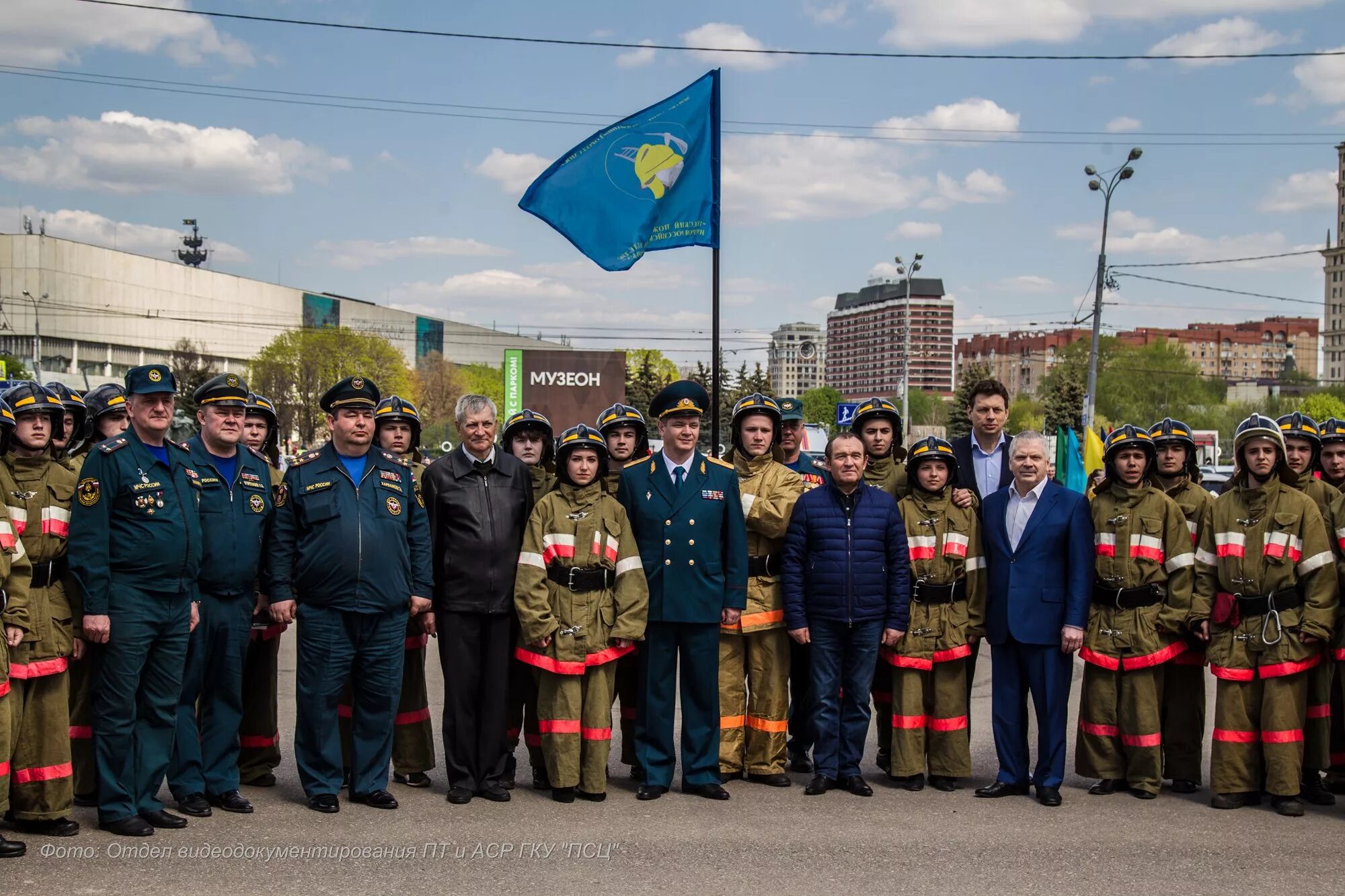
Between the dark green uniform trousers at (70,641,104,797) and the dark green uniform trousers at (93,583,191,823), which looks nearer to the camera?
the dark green uniform trousers at (93,583,191,823)

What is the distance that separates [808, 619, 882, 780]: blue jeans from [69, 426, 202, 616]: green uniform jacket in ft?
11.0

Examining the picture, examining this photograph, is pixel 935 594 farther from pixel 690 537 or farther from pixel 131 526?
pixel 131 526

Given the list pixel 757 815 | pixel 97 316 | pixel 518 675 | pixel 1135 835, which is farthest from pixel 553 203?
pixel 97 316

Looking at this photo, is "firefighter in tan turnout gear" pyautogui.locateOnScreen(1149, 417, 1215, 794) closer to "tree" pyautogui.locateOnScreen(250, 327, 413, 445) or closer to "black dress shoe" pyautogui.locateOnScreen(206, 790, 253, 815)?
"black dress shoe" pyautogui.locateOnScreen(206, 790, 253, 815)

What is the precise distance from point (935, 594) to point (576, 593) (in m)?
2.06

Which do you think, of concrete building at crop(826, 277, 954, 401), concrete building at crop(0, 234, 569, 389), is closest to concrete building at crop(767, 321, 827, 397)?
concrete building at crop(826, 277, 954, 401)

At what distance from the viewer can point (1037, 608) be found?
6.80m

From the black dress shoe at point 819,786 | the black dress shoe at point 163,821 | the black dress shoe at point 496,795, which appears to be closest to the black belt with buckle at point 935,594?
the black dress shoe at point 819,786

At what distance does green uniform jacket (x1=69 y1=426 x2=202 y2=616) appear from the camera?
576 cm

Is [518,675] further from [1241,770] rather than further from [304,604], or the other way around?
[1241,770]

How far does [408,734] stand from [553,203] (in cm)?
431

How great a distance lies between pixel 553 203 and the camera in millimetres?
9391

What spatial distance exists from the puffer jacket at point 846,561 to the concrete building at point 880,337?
338ft

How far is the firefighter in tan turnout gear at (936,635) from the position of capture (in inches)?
272
